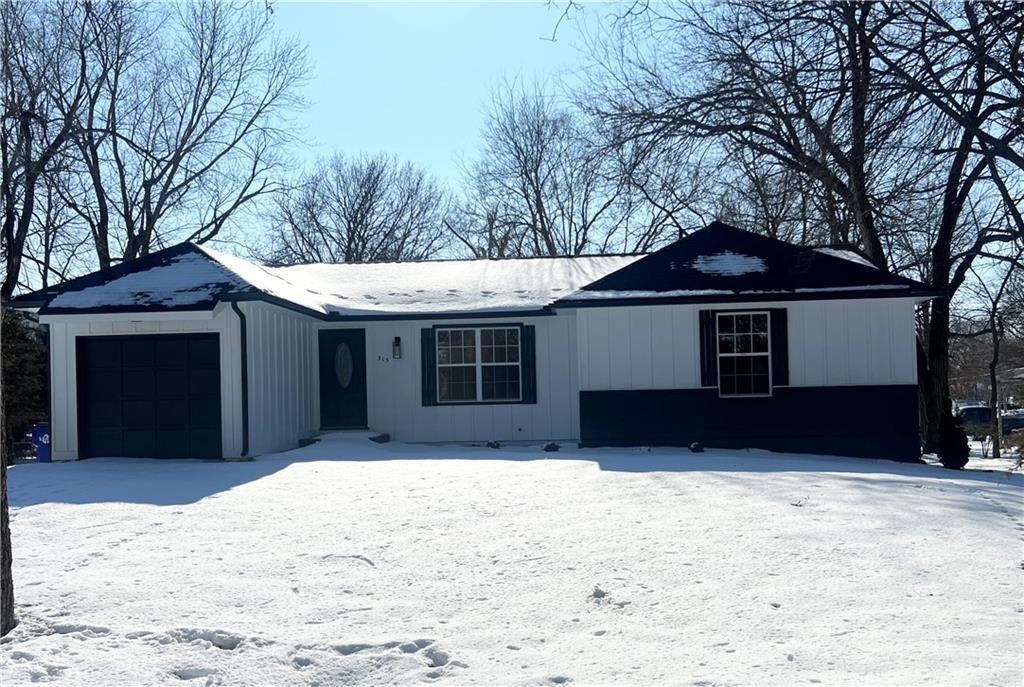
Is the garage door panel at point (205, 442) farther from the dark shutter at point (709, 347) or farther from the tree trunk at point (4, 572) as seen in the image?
the tree trunk at point (4, 572)

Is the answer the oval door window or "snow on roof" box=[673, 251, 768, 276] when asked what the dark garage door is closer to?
the oval door window

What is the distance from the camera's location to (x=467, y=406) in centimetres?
1780

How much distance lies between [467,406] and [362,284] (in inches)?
156

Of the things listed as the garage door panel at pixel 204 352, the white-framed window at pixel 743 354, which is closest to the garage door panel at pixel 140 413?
the garage door panel at pixel 204 352

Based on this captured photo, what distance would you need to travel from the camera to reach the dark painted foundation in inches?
609

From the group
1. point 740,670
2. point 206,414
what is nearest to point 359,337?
point 206,414

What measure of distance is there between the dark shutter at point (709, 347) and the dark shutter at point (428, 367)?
17.0 feet

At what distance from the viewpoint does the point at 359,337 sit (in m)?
18.1

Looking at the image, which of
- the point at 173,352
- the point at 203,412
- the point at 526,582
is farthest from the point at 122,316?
the point at 526,582

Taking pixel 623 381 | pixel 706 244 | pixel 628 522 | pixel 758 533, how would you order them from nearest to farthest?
pixel 758 533 → pixel 628 522 → pixel 623 381 → pixel 706 244

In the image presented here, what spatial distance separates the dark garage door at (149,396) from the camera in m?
14.3

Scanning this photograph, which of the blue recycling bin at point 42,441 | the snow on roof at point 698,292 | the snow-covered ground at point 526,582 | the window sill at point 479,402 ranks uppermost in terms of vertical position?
the snow on roof at point 698,292

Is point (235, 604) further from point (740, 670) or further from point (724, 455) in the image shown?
point (724, 455)

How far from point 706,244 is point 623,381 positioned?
10.3 feet
